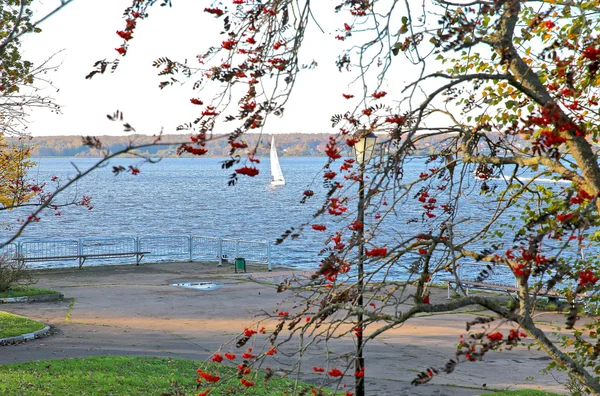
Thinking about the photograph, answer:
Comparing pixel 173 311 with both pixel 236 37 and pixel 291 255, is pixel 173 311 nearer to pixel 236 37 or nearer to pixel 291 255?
pixel 236 37

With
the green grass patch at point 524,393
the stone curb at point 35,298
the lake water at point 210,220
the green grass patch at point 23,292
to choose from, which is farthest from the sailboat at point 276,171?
the green grass patch at point 524,393

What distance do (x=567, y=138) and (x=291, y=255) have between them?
35.6m

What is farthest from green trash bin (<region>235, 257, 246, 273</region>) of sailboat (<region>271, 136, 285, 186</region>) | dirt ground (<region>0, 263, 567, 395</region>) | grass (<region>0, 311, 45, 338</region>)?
sailboat (<region>271, 136, 285, 186</region>)

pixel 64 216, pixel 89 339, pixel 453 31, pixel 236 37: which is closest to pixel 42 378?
pixel 89 339

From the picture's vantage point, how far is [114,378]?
34.0ft

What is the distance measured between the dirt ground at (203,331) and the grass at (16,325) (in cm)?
46

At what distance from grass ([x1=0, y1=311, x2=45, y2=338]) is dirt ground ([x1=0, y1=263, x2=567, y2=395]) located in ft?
1.49

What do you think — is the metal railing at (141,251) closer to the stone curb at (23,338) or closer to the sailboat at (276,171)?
the stone curb at (23,338)

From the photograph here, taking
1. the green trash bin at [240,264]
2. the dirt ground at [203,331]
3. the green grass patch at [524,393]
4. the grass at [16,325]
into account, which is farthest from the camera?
the green trash bin at [240,264]

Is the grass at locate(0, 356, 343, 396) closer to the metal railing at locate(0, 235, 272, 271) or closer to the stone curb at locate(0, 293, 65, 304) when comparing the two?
the stone curb at locate(0, 293, 65, 304)

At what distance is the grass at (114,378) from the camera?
9.69 meters

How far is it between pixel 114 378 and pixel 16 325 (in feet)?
17.2

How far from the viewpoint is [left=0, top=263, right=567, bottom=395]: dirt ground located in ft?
38.2

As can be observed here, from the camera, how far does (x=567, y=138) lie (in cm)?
539
